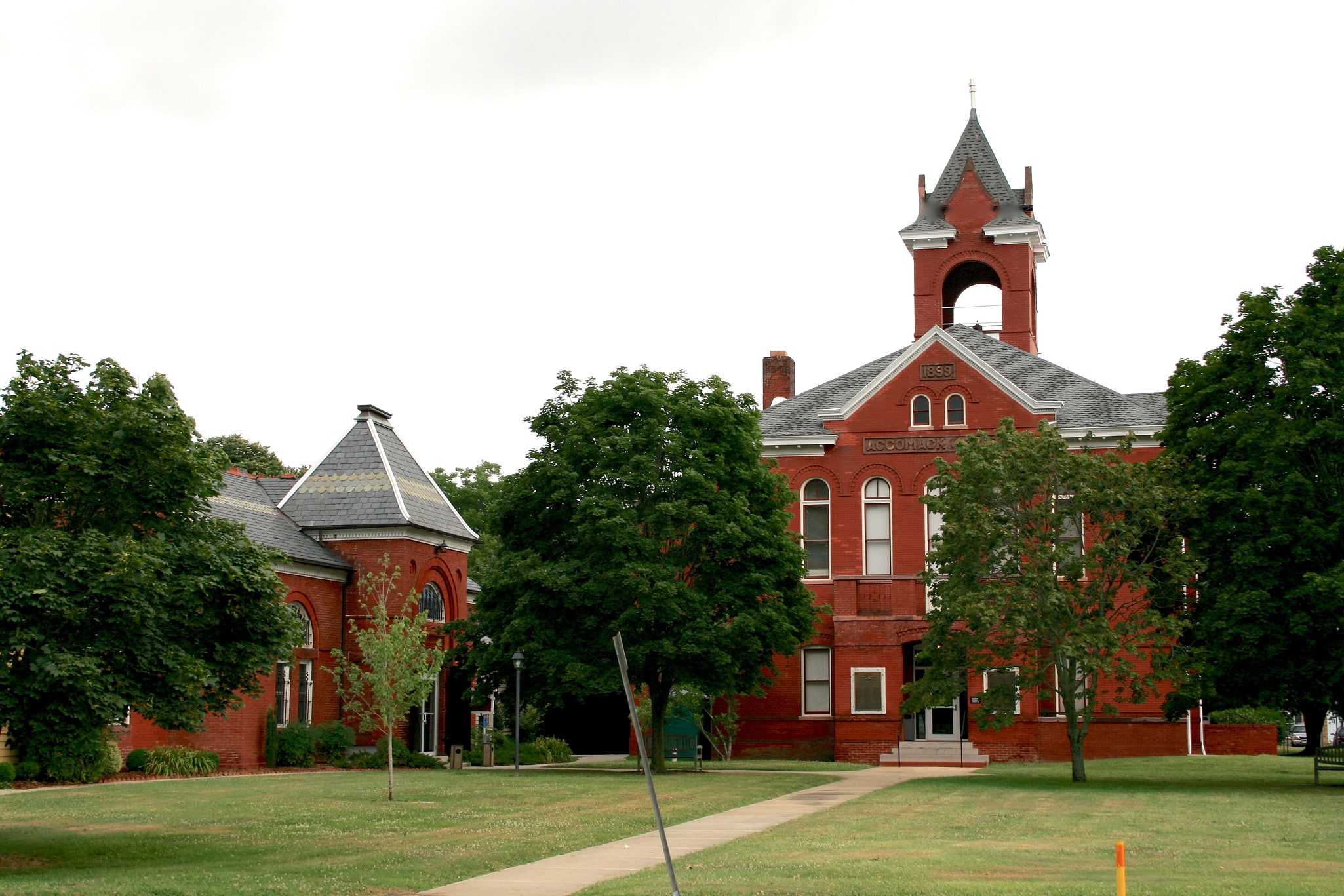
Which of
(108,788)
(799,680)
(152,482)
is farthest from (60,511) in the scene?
(799,680)

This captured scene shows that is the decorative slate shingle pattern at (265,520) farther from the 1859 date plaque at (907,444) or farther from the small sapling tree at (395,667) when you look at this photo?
the 1859 date plaque at (907,444)

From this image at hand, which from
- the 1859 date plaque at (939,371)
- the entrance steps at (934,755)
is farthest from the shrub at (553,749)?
the 1859 date plaque at (939,371)

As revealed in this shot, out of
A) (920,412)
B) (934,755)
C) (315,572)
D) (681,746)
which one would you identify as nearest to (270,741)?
(315,572)

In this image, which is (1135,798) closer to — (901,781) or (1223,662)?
(1223,662)

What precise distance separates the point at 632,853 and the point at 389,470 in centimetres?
2850

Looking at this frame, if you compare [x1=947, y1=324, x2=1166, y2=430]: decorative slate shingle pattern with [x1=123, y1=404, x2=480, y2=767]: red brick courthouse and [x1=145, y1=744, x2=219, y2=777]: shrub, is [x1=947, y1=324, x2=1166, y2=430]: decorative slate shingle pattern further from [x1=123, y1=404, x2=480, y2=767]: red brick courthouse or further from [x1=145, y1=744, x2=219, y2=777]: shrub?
[x1=145, y1=744, x2=219, y2=777]: shrub

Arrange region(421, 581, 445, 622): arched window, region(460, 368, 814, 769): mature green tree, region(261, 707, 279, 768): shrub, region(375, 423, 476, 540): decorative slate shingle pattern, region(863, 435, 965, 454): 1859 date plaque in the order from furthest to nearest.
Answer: region(863, 435, 965, 454): 1859 date plaque
region(421, 581, 445, 622): arched window
region(375, 423, 476, 540): decorative slate shingle pattern
region(261, 707, 279, 768): shrub
region(460, 368, 814, 769): mature green tree

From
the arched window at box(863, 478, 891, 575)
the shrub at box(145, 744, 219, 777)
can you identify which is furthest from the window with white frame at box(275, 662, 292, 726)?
the arched window at box(863, 478, 891, 575)

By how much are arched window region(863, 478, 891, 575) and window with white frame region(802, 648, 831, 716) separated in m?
3.16

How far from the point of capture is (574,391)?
38.9 meters

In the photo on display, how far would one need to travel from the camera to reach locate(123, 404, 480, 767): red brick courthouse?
39594mm

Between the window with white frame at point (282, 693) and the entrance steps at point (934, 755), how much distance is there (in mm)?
17664

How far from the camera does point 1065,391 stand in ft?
155

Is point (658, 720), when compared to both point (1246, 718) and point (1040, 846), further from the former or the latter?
point (1246, 718)
